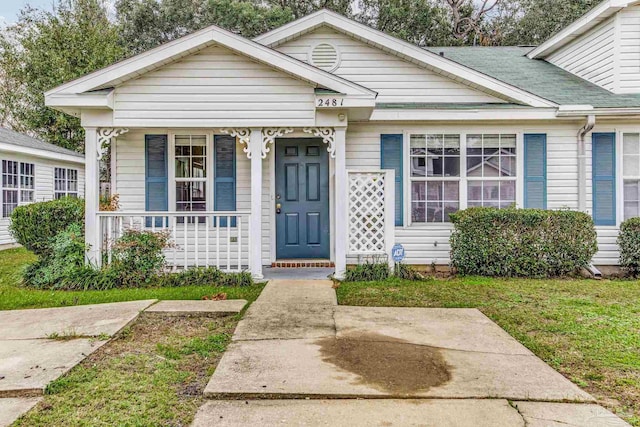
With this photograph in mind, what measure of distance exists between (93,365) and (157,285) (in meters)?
2.99

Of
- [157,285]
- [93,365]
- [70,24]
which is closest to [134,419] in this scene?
[93,365]

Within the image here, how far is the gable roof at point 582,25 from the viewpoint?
7715 mm

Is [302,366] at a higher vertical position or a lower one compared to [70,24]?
lower

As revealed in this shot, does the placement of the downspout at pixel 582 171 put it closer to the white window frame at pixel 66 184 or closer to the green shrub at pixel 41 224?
the green shrub at pixel 41 224

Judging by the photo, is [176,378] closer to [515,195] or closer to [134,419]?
[134,419]

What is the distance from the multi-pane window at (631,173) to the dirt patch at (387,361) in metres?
6.03

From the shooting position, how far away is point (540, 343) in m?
Answer: 3.89

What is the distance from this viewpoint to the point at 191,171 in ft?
25.0

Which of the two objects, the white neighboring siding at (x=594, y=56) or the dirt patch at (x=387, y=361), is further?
the white neighboring siding at (x=594, y=56)

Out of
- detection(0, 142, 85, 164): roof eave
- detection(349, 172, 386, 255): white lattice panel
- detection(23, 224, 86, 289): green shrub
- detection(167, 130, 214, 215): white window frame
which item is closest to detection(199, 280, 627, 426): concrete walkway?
detection(349, 172, 386, 255): white lattice panel

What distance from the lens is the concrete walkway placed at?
252cm

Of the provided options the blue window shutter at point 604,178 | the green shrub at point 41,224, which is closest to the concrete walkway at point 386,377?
the green shrub at point 41,224

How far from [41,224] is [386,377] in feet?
19.0

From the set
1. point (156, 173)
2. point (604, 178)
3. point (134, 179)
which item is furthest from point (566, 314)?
point (134, 179)
